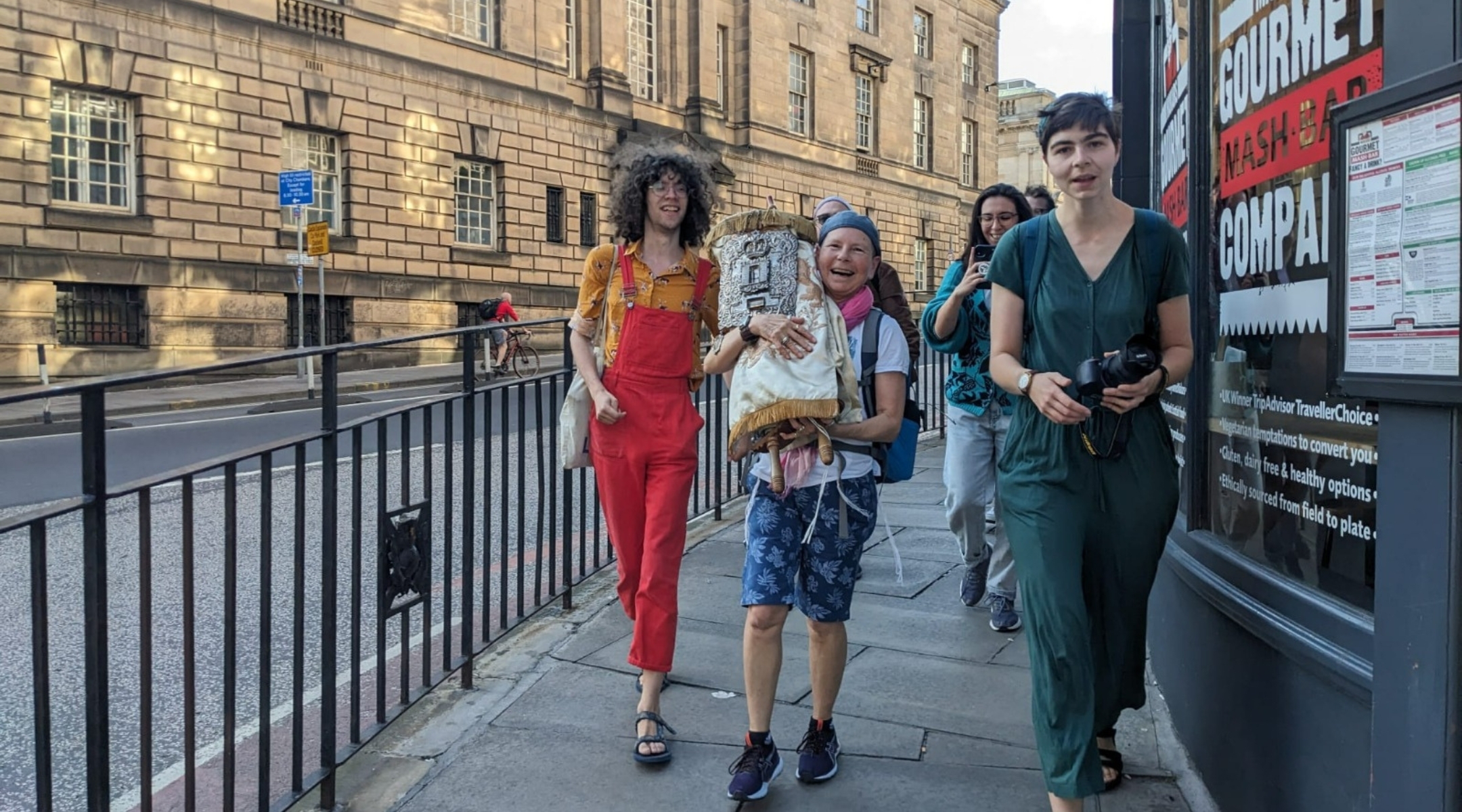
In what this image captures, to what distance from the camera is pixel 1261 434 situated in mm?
2916

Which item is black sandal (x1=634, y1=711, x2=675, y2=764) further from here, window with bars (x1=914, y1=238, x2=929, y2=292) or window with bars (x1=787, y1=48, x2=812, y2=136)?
window with bars (x1=914, y1=238, x2=929, y2=292)

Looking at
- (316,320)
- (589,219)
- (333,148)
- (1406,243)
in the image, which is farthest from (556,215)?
(1406,243)

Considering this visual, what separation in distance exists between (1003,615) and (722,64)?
3280 cm

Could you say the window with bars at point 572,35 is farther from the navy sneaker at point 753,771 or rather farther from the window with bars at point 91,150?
the navy sneaker at point 753,771

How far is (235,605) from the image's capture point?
9.08 ft

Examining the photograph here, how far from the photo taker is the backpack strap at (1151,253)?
9.05 ft

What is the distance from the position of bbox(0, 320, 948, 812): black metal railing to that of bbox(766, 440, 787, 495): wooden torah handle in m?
1.23

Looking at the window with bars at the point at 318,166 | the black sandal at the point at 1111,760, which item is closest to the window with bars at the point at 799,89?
the window with bars at the point at 318,166

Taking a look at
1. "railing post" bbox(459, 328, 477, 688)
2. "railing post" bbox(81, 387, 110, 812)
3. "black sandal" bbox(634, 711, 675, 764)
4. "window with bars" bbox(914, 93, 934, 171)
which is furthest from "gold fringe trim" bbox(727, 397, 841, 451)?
"window with bars" bbox(914, 93, 934, 171)

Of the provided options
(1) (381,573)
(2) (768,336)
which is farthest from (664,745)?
(2) (768,336)

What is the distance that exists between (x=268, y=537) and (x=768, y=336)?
1501 mm

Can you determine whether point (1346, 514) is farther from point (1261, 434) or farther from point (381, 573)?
point (381, 573)

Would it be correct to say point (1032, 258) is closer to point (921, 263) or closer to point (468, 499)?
point (468, 499)

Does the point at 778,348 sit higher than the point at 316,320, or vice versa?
the point at 316,320
